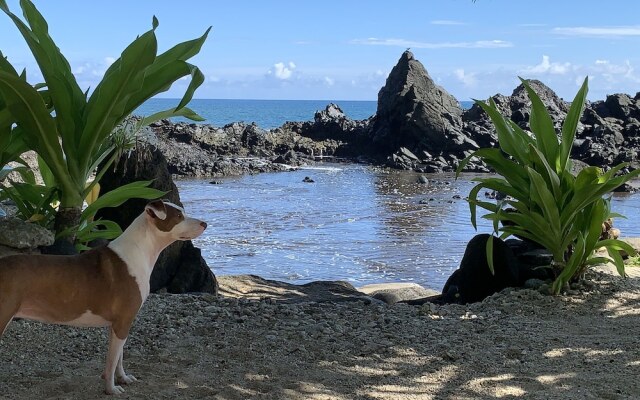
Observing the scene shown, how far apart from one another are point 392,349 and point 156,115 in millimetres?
2696

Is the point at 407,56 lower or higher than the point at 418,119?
higher

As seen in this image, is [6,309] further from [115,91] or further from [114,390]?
[115,91]

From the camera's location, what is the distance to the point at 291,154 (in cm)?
3891

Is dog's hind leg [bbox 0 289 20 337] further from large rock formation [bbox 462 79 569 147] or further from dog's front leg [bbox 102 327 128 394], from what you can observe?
large rock formation [bbox 462 79 569 147]

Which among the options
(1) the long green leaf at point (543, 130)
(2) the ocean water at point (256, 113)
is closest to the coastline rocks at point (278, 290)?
(1) the long green leaf at point (543, 130)

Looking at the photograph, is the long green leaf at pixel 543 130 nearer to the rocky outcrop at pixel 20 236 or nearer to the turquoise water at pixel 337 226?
the rocky outcrop at pixel 20 236

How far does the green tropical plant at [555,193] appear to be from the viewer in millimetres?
6723

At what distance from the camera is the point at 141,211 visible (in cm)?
830

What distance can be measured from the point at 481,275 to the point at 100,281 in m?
4.83

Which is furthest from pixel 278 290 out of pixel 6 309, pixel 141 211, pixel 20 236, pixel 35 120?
pixel 6 309

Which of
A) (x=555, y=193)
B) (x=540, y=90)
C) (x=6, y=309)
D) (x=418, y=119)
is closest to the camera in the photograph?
(x=6, y=309)

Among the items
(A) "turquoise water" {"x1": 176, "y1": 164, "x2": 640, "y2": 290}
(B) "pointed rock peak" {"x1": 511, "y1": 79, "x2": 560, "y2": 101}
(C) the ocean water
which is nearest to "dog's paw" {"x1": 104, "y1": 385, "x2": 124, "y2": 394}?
A: (A) "turquoise water" {"x1": 176, "y1": 164, "x2": 640, "y2": 290}

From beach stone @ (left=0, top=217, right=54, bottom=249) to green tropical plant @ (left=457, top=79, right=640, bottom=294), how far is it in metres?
3.48

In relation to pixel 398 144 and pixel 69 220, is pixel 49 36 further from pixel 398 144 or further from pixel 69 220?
pixel 398 144
